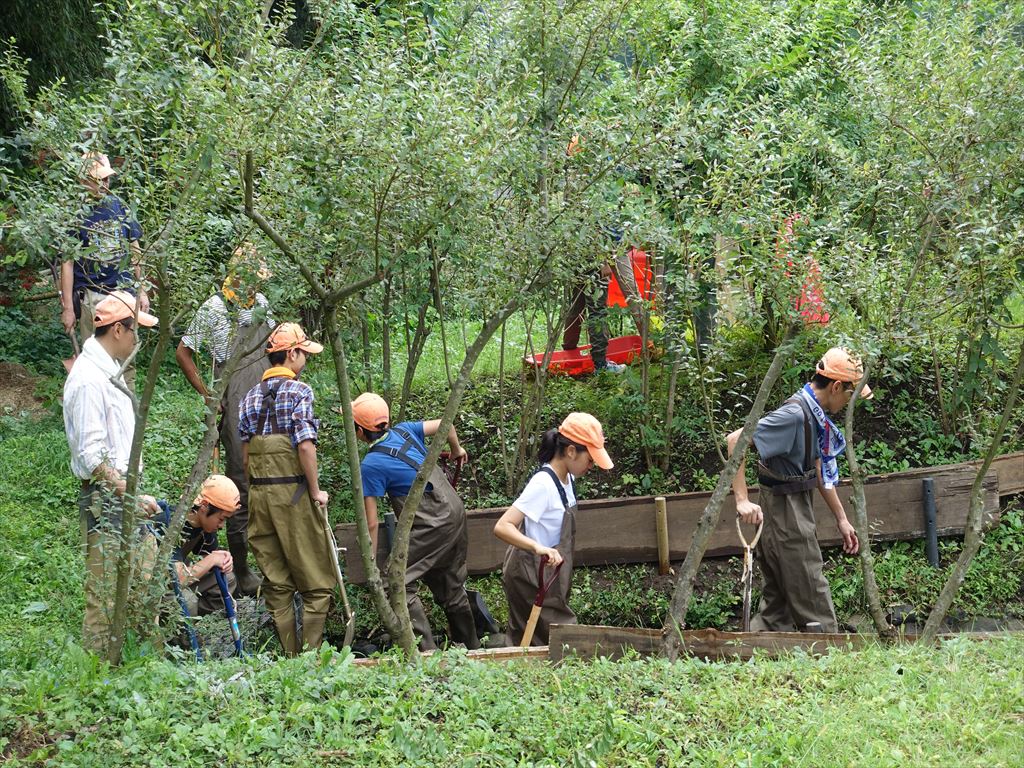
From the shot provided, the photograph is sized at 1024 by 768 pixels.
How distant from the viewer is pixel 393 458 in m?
6.45

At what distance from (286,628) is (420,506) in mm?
1109

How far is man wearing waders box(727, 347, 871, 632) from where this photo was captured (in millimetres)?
6117

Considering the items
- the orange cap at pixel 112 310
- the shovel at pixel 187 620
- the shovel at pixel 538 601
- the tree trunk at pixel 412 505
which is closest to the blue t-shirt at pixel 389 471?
the shovel at pixel 538 601

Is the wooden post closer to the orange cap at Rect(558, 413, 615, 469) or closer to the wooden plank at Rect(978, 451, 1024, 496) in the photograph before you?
the orange cap at Rect(558, 413, 615, 469)

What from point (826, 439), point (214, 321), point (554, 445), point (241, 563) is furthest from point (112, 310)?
point (826, 439)

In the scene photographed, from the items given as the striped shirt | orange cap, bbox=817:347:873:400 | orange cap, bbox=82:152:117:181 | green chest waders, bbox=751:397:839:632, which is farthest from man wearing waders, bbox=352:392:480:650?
orange cap, bbox=817:347:873:400

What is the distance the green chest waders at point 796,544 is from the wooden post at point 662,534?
4.04ft

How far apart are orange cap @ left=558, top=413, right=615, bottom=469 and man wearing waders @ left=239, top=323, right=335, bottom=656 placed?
59.7 inches

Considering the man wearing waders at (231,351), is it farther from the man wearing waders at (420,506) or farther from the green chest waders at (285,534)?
the man wearing waders at (420,506)

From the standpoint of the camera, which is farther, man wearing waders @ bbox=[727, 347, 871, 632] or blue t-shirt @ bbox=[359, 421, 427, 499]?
blue t-shirt @ bbox=[359, 421, 427, 499]

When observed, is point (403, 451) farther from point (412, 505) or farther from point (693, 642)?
point (693, 642)

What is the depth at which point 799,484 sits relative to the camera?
624 cm

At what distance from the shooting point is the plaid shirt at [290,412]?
6094mm

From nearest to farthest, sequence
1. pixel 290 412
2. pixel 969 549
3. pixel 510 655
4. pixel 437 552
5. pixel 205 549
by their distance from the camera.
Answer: pixel 510 655
pixel 969 549
pixel 290 412
pixel 205 549
pixel 437 552
